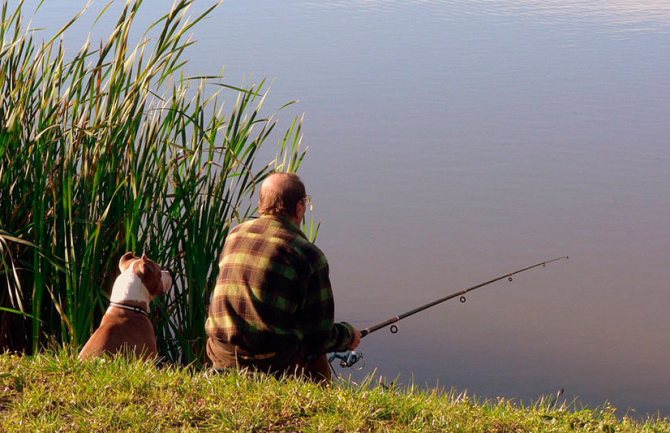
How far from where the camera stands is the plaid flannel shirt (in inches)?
189

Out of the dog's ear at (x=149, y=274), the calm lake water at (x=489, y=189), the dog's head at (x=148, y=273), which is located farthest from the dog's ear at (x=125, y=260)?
the calm lake water at (x=489, y=189)

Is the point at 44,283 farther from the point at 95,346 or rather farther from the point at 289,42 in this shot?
the point at 289,42

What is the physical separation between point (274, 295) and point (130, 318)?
2.38 feet

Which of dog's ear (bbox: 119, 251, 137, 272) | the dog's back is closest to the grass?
the dog's back

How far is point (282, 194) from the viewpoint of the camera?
487 cm

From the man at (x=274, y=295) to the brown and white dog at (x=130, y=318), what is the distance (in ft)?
1.22

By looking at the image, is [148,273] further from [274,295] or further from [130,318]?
[274,295]

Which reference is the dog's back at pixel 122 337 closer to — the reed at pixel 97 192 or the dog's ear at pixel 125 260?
the dog's ear at pixel 125 260

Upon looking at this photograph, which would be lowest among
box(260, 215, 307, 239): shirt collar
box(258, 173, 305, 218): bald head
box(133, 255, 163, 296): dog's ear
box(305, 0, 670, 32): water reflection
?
box(133, 255, 163, 296): dog's ear

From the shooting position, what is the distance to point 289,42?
17.6m

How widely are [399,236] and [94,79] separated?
4975 millimetres

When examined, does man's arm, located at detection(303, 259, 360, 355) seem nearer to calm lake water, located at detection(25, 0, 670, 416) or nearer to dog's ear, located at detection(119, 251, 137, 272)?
calm lake water, located at detection(25, 0, 670, 416)

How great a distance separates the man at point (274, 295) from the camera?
4801 mm

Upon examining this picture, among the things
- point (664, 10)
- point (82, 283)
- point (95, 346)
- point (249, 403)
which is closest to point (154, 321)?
point (82, 283)
